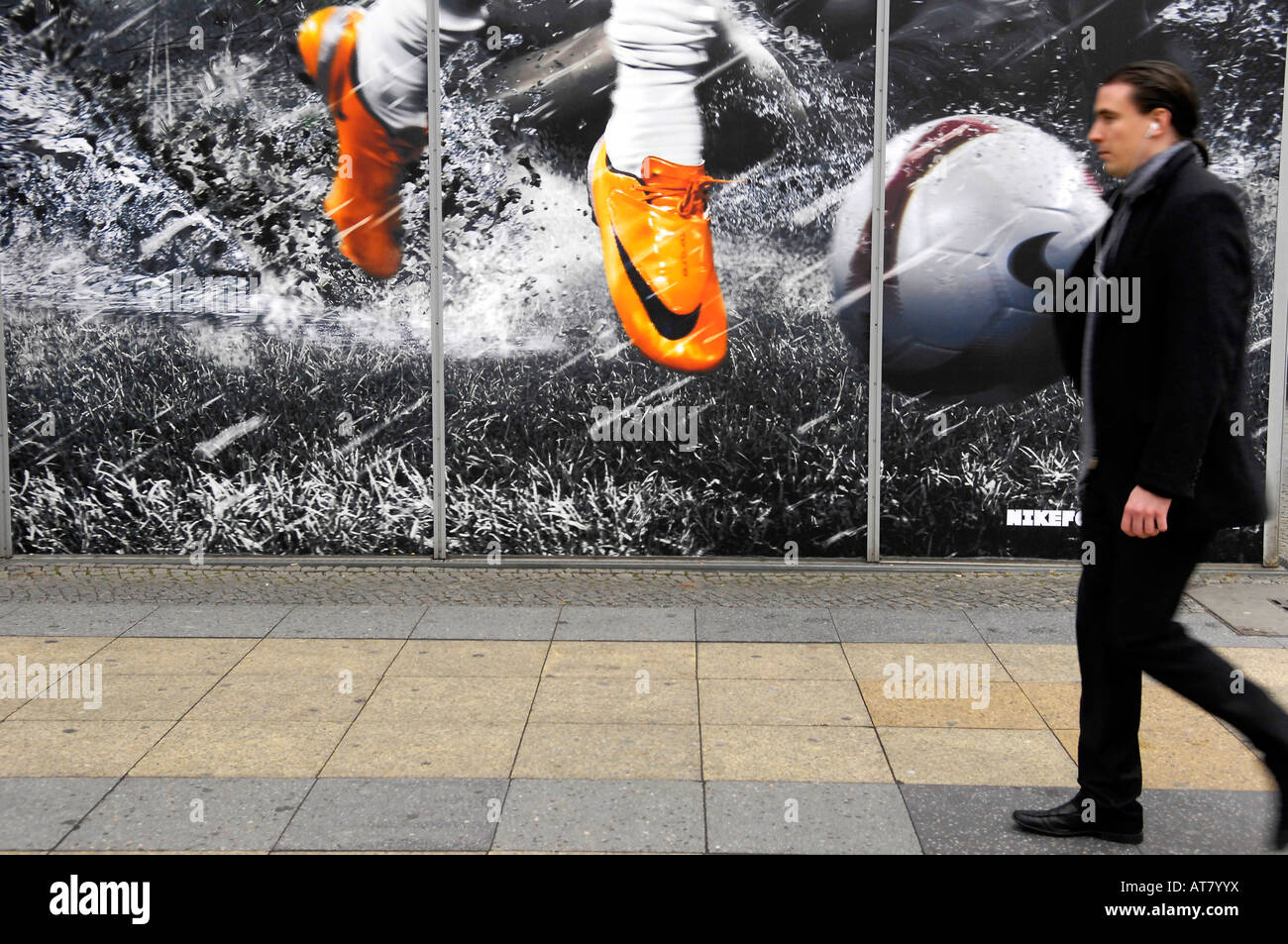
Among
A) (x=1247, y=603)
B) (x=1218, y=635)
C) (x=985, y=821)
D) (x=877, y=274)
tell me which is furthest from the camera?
(x=877, y=274)

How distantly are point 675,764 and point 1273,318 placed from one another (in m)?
4.59

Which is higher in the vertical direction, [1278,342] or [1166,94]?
[1166,94]

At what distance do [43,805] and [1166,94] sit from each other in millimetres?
4010

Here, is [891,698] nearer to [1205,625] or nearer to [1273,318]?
[1205,625]

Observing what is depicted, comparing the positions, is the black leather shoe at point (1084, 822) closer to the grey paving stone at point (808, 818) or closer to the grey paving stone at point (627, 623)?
the grey paving stone at point (808, 818)

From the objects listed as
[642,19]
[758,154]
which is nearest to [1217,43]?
[758,154]

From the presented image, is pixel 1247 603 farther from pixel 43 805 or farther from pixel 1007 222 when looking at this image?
pixel 43 805

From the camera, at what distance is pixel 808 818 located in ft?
13.1

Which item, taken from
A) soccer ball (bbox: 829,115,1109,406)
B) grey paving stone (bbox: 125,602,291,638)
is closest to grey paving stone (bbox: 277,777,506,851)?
grey paving stone (bbox: 125,602,291,638)

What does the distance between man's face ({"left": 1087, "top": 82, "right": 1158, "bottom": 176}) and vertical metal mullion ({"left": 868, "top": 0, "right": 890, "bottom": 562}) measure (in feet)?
10.9

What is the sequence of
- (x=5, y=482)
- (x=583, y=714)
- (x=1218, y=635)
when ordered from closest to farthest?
(x=583, y=714), (x=1218, y=635), (x=5, y=482)

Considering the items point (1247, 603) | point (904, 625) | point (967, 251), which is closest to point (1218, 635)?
point (1247, 603)

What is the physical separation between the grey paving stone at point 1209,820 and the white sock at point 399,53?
5132 mm

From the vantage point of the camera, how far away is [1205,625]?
6141 mm
